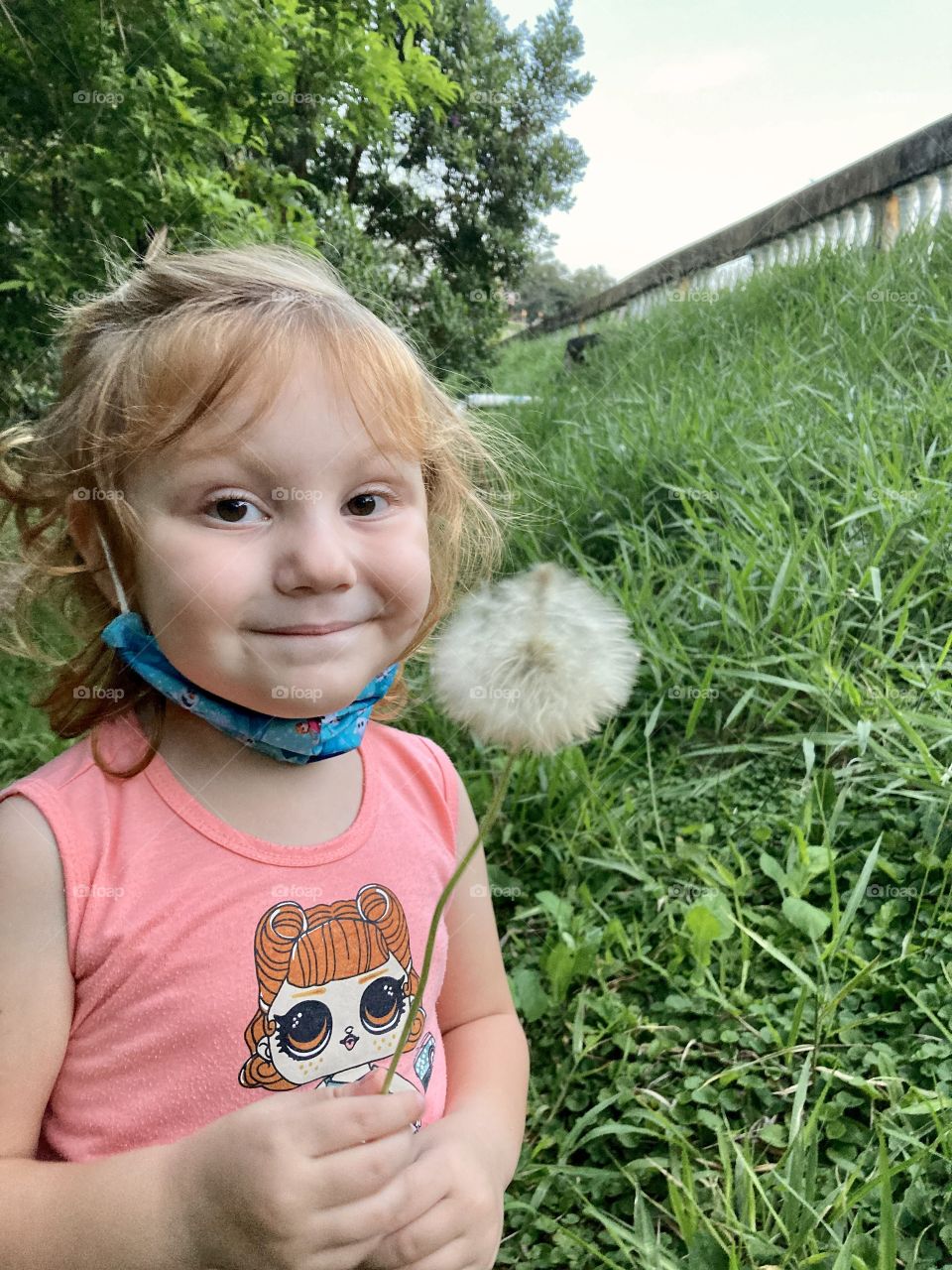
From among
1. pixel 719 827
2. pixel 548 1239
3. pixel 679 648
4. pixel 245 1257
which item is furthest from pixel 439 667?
pixel 679 648

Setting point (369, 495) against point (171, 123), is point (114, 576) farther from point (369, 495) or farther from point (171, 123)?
point (171, 123)

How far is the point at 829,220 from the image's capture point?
17.6 ft

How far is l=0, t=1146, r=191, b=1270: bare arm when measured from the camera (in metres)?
0.82

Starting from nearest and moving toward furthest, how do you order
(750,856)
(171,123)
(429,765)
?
(429,765) < (750,856) < (171,123)

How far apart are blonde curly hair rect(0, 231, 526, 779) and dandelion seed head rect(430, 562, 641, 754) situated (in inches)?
12.0

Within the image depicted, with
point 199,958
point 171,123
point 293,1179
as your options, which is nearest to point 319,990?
point 199,958

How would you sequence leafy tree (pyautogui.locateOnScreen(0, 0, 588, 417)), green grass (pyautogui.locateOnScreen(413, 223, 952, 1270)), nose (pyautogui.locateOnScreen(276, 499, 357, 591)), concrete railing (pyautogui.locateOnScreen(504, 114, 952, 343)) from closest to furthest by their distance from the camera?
nose (pyautogui.locateOnScreen(276, 499, 357, 591)), green grass (pyautogui.locateOnScreen(413, 223, 952, 1270)), leafy tree (pyautogui.locateOnScreen(0, 0, 588, 417)), concrete railing (pyautogui.locateOnScreen(504, 114, 952, 343))

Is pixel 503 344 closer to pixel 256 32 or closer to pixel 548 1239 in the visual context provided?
pixel 256 32

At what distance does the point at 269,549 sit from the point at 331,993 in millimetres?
472

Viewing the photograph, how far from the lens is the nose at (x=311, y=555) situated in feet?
3.02

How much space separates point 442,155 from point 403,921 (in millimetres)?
4937

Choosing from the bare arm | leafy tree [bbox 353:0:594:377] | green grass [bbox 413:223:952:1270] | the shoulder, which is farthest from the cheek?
leafy tree [bbox 353:0:594:377]

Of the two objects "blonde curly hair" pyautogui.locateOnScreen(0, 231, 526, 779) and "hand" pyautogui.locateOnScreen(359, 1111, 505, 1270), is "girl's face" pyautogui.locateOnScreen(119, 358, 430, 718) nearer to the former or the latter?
"blonde curly hair" pyautogui.locateOnScreen(0, 231, 526, 779)

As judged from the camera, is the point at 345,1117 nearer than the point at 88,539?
Yes
